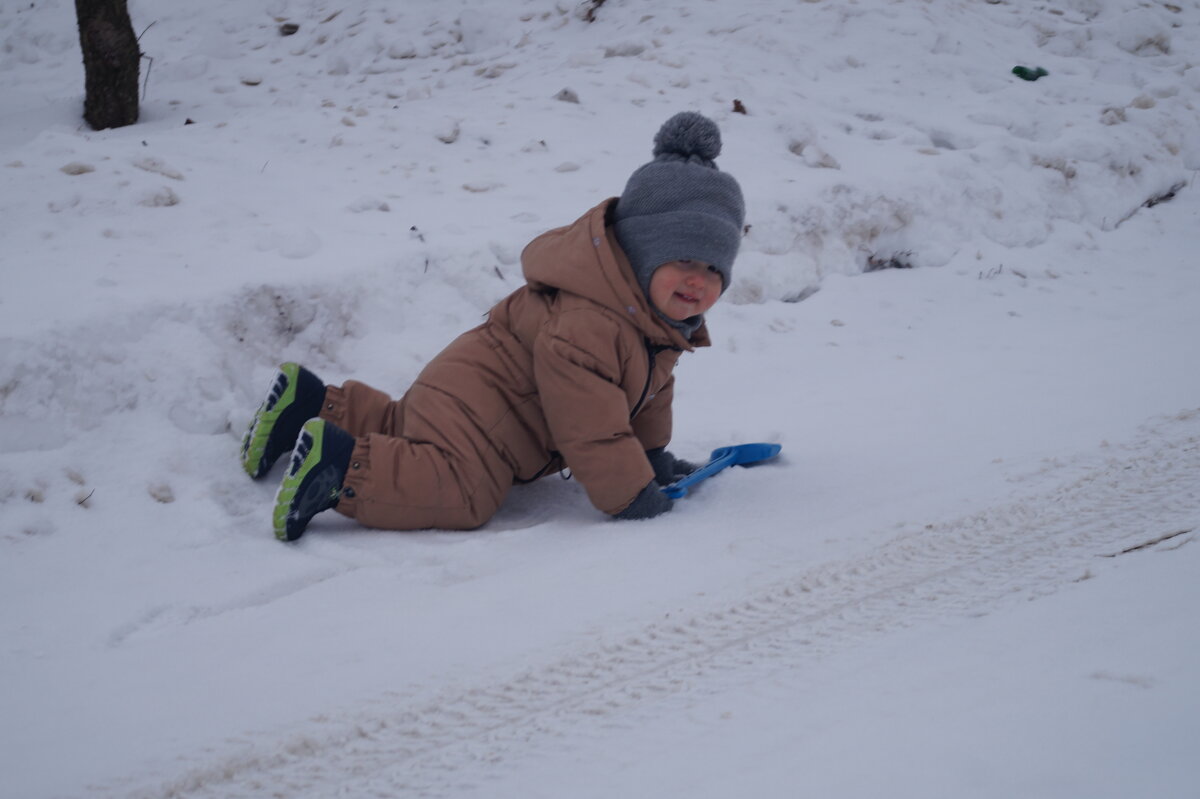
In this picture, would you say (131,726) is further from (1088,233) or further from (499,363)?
(1088,233)

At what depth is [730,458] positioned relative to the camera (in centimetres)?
282

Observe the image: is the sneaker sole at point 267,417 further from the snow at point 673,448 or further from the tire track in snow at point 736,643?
the tire track in snow at point 736,643

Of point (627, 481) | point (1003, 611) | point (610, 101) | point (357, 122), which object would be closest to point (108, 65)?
point (357, 122)

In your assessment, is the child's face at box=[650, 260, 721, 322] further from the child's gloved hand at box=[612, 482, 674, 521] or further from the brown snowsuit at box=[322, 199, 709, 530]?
the child's gloved hand at box=[612, 482, 674, 521]

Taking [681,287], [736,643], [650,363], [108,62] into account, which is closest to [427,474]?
[650,363]

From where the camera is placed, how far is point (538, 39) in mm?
6836

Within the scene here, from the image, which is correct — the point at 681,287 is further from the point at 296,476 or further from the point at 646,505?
the point at 296,476

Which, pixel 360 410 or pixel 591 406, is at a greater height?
pixel 591 406

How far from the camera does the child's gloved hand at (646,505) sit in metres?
2.46

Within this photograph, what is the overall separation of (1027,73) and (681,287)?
206 inches

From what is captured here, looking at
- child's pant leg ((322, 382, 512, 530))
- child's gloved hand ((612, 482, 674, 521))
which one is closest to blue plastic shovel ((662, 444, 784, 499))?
child's gloved hand ((612, 482, 674, 521))

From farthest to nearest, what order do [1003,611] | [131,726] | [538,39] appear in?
[538,39] → [1003,611] → [131,726]

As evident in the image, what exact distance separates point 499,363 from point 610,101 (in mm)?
3311

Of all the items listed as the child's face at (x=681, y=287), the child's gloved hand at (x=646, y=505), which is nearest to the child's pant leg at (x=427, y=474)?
the child's gloved hand at (x=646, y=505)
